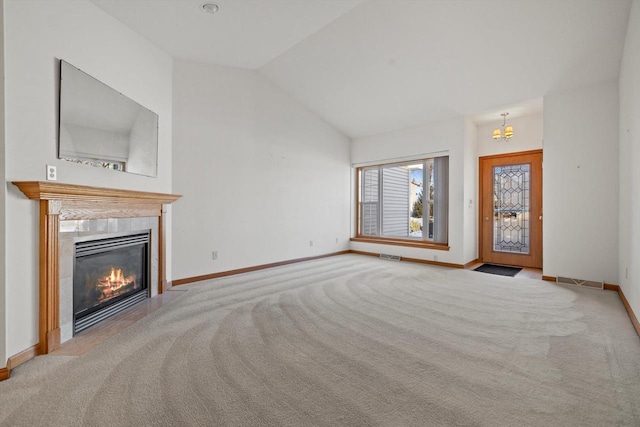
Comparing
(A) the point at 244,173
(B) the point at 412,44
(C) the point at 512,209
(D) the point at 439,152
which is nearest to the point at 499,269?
(C) the point at 512,209

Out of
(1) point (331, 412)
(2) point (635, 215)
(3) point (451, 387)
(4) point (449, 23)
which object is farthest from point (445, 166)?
(1) point (331, 412)

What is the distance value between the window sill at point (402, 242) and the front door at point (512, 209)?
1.03 m

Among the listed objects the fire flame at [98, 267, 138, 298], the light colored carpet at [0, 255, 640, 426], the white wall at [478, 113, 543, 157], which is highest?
the white wall at [478, 113, 543, 157]

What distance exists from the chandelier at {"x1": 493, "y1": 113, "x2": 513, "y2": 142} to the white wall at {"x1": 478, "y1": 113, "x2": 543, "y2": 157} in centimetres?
7

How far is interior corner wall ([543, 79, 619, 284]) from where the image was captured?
13.6 ft

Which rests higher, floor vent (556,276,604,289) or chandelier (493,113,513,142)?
chandelier (493,113,513,142)

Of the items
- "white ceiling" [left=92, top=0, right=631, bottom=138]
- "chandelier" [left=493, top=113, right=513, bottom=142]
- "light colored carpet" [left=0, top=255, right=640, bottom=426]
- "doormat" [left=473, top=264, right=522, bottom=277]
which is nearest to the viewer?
"light colored carpet" [left=0, top=255, right=640, bottom=426]

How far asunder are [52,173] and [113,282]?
1.37m

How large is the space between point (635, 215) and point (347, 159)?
17.2 feet

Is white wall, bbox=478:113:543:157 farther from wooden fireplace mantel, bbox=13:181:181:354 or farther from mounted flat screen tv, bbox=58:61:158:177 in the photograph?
wooden fireplace mantel, bbox=13:181:181:354

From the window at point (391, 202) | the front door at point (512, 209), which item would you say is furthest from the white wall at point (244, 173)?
the front door at point (512, 209)

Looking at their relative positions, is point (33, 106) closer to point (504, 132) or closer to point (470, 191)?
point (470, 191)

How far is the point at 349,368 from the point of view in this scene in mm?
2139

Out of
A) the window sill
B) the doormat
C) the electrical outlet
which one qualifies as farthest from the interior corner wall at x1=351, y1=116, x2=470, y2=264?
the electrical outlet
